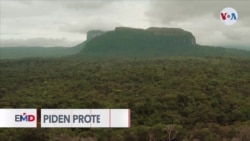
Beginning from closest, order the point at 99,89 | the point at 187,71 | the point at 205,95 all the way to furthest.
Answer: the point at 205,95 → the point at 99,89 → the point at 187,71

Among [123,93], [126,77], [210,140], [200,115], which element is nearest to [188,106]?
[200,115]

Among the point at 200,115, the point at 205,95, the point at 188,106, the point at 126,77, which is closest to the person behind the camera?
the point at 200,115

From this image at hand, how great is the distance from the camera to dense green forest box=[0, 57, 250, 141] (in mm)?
31344

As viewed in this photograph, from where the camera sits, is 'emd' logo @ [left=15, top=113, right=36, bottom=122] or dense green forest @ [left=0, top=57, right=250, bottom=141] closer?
'emd' logo @ [left=15, top=113, right=36, bottom=122]

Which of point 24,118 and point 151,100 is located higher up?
point 151,100

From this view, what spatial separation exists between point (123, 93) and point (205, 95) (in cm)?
1083

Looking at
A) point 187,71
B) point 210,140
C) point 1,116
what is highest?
point 187,71

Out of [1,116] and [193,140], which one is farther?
[193,140]

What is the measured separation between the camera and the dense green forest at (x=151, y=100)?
3134cm

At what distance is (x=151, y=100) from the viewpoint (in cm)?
4953

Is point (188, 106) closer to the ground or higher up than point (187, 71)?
closer to the ground

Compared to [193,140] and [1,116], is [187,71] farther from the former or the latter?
[1,116]

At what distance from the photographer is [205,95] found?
52.8m

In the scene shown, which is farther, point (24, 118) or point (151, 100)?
point (151, 100)
